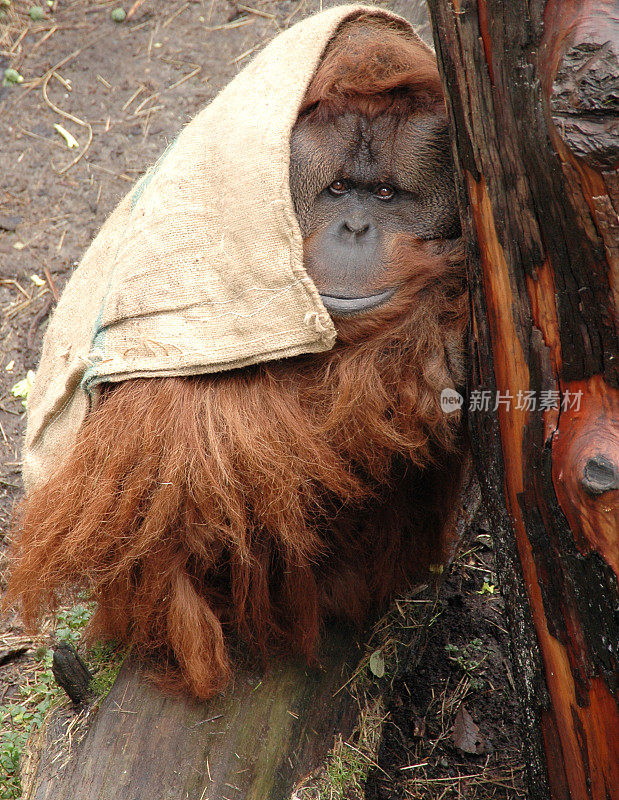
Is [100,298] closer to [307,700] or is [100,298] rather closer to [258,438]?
[258,438]

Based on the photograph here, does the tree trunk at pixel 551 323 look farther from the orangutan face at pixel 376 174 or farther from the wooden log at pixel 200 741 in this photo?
the wooden log at pixel 200 741

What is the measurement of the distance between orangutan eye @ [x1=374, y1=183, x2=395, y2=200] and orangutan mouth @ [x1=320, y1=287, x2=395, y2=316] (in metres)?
0.24

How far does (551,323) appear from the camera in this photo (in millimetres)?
1234

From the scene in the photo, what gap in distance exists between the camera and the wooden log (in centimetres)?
183

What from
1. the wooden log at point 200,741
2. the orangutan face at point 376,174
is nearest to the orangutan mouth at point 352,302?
the orangutan face at point 376,174

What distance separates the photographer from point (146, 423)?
5.88ft

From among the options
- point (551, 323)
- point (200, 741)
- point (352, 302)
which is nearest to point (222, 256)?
point (352, 302)

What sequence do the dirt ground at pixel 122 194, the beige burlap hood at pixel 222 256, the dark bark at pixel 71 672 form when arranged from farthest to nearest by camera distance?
the dirt ground at pixel 122 194, the dark bark at pixel 71 672, the beige burlap hood at pixel 222 256

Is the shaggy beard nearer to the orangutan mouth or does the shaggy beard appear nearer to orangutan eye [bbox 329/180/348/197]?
the orangutan mouth

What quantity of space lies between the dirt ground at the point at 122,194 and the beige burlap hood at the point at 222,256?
3.12ft

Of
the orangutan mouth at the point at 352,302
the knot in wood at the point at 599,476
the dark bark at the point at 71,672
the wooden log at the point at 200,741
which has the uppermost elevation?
the knot in wood at the point at 599,476

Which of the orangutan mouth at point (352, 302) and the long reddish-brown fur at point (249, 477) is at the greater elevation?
the orangutan mouth at point (352, 302)

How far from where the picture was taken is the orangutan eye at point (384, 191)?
71.9 inches

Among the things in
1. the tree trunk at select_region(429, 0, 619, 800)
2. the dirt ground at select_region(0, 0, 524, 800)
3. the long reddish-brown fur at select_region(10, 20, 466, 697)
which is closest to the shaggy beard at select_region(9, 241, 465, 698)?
the long reddish-brown fur at select_region(10, 20, 466, 697)
